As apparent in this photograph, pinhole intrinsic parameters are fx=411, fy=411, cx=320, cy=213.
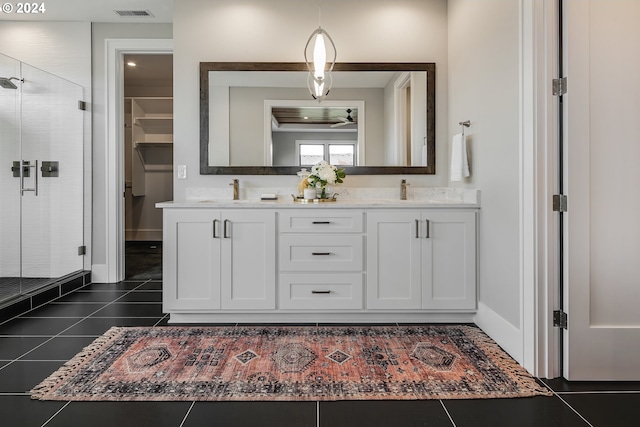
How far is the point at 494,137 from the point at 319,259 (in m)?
1.36

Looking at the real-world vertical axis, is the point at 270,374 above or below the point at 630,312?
below

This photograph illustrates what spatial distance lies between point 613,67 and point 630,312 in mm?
1168

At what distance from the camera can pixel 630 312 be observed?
6.46 ft

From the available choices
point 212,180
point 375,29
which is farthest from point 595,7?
point 212,180

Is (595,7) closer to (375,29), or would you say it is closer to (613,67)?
(613,67)

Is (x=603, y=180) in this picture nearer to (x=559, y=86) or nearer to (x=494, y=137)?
(x=559, y=86)

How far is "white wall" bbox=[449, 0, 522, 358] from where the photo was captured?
2264 millimetres

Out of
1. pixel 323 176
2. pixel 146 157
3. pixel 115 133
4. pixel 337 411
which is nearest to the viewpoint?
pixel 337 411

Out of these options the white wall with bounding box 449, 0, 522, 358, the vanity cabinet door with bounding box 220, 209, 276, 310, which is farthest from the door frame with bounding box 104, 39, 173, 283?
the white wall with bounding box 449, 0, 522, 358

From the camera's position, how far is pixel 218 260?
110 inches

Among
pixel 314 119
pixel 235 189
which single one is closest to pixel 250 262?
pixel 235 189

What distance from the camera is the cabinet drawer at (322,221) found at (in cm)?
281

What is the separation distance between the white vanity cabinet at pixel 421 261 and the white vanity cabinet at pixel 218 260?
717 millimetres

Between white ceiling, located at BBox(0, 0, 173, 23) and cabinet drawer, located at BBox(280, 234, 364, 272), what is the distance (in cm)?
242
